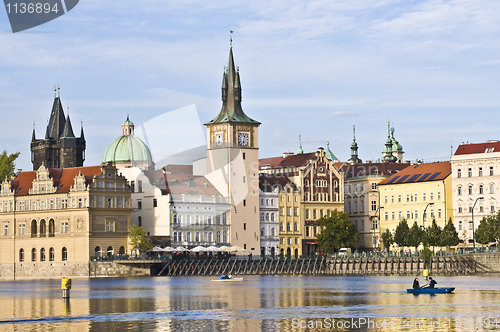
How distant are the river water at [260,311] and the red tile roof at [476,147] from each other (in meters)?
67.5

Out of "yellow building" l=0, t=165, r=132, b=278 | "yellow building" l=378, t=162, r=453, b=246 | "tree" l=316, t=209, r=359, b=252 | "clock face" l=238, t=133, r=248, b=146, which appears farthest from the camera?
"clock face" l=238, t=133, r=248, b=146

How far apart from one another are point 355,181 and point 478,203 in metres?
31.3

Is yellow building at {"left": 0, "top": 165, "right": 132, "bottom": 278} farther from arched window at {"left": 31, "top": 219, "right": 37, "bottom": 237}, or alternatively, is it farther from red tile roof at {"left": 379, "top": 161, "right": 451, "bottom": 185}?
red tile roof at {"left": 379, "top": 161, "right": 451, "bottom": 185}

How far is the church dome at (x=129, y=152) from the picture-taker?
577 feet

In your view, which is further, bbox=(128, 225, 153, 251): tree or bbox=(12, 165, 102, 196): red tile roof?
bbox=(12, 165, 102, 196): red tile roof

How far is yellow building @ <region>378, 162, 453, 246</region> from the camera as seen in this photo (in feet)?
520

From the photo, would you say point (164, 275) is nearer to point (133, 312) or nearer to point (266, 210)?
point (266, 210)

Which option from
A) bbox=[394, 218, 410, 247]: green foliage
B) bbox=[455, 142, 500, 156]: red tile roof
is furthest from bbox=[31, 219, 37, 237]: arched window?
bbox=[455, 142, 500, 156]: red tile roof

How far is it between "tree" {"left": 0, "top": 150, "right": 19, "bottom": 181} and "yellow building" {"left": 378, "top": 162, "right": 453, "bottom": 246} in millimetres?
57631

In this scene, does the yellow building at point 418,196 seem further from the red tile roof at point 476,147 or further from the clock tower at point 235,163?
the clock tower at point 235,163

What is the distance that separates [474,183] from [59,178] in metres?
59.9

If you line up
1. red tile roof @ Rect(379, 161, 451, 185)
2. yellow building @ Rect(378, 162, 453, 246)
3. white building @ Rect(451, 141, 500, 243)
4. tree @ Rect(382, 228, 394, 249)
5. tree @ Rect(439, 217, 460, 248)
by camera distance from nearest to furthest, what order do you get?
tree @ Rect(439, 217, 460, 248) < white building @ Rect(451, 141, 500, 243) < tree @ Rect(382, 228, 394, 249) < yellow building @ Rect(378, 162, 453, 246) < red tile roof @ Rect(379, 161, 451, 185)

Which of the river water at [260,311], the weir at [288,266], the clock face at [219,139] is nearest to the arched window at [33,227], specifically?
the weir at [288,266]

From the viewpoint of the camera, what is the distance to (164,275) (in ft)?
493
